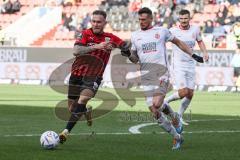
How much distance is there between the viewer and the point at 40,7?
4694 centimetres

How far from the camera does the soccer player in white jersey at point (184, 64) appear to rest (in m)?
16.5

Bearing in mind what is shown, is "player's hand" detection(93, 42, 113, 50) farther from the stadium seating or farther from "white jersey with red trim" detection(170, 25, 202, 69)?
the stadium seating

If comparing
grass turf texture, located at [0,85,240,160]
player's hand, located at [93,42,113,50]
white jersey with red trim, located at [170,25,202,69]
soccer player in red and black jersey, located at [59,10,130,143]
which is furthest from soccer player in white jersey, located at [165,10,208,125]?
player's hand, located at [93,42,113,50]

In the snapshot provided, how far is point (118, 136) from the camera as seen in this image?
13352mm

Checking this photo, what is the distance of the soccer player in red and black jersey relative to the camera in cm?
1241

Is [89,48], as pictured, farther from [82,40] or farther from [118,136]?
[118,136]

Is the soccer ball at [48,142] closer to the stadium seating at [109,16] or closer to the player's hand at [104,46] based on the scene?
the player's hand at [104,46]

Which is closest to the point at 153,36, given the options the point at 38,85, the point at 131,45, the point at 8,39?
the point at 131,45

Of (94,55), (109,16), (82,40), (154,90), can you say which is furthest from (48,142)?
(109,16)

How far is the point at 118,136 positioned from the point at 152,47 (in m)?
1.93

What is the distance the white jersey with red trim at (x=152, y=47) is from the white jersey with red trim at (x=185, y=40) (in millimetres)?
3992

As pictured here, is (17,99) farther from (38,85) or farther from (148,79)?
(148,79)

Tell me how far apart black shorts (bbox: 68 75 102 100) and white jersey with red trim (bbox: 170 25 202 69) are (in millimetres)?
3587

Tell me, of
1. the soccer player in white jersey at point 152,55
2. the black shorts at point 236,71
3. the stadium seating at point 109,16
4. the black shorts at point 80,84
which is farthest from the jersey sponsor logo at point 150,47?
the stadium seating at point 109,16
